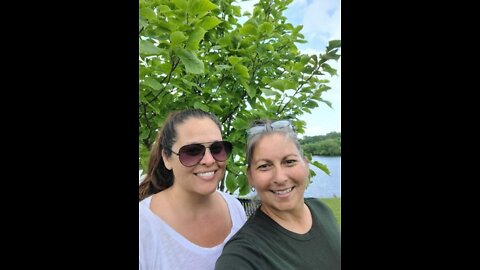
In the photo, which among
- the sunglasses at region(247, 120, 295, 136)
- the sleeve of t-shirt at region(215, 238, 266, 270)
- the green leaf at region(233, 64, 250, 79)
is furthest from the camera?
the green leaf at region(233, 64, 250, 79)

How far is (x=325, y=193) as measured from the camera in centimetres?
152

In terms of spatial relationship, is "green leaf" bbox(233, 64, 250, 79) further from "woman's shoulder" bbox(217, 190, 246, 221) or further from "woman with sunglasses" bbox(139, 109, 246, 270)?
"woman's shoulder" bbox(217, 190, 246, 221)

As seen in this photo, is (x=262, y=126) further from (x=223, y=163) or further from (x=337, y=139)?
(x=337, y=139)

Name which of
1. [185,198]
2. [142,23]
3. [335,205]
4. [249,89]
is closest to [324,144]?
[335,205]

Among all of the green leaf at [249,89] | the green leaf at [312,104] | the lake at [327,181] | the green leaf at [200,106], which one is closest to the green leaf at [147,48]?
the green leaf at [200,106]

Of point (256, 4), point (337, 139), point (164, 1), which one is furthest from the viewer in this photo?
point (256, 4)

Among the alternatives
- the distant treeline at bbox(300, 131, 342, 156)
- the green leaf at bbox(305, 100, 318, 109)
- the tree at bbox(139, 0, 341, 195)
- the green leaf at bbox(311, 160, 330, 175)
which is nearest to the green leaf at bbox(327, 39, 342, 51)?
the tree at bbox(139, 0, 341, 195)

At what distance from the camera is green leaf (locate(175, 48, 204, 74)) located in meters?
1.37

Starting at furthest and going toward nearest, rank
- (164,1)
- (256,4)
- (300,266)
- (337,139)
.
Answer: (256,4) → (337,139) → (164,1) → (300,266)

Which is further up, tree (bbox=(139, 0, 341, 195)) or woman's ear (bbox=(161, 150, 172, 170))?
tree (bbox=(139, 0, 341, 195))

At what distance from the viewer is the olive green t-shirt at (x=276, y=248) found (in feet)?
4.09

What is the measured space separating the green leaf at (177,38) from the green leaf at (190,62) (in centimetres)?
3
